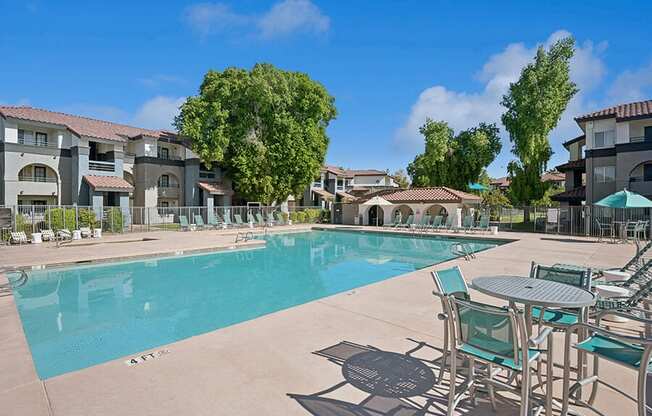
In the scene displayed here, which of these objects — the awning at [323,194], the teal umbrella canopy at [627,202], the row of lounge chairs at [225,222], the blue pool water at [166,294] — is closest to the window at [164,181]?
the row of lounge chairs at [225,222]

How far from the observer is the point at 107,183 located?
84.6 ft

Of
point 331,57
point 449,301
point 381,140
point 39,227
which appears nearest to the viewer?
point 449,301

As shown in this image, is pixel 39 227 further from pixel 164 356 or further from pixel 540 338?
pixel 540 338

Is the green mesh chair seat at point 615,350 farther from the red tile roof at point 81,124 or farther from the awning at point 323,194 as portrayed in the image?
the awning at point 323,194

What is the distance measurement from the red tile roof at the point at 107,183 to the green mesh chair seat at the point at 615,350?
94.7 feet

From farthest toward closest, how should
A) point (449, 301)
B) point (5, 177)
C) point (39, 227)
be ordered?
point (5, 177)
point (39, 227)
point (449, 301)

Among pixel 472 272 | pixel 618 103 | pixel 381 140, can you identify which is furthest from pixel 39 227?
pixel 618 103

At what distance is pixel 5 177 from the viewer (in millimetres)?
23594

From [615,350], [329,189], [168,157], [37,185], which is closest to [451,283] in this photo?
[615,350]

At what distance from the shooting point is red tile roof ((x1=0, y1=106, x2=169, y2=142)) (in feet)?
81.5

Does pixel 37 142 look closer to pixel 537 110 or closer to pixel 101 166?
pixel 101 166

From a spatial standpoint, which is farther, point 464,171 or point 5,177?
point 464,171

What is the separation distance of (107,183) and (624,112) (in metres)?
35.8

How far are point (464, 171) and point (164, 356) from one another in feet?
112
